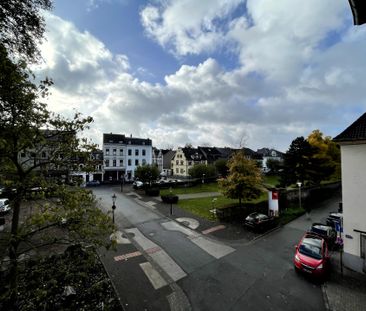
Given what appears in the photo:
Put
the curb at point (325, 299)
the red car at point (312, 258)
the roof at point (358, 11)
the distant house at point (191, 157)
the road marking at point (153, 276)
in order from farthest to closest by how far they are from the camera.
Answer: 1. the distant house at point (191, 157)
2. the red car at point (312, 258)
3. the road marking at point (153, 276)
4. the curb at point (325, 299)
5. the roof at point (358, 11)

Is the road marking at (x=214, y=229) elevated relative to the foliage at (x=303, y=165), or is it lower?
lower

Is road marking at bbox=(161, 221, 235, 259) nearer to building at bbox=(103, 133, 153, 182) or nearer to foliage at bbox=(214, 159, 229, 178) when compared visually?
foliage at bbox=(214, 159, 229, 178)

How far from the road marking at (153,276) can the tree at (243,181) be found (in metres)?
10.8

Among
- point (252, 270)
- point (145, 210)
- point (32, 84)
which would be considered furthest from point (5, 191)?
point (145, 210)

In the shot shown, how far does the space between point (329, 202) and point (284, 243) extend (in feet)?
62.9

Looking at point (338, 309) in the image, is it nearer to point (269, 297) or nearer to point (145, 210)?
point (269, 297)

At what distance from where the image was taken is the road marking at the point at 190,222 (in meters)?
16.9

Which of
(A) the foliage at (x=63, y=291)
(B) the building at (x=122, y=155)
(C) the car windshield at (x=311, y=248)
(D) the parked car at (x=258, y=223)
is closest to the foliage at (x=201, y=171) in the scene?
(B) the building at (x=122, y=155)

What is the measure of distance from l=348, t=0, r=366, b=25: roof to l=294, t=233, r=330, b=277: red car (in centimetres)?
1074

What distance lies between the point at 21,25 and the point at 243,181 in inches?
702

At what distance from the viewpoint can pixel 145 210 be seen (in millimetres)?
21922

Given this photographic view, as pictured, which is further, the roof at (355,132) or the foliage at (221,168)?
the foliage at (221,168)

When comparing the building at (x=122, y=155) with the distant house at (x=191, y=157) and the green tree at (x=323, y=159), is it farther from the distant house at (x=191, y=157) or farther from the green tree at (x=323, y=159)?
the green tree at (x=323, y=159)

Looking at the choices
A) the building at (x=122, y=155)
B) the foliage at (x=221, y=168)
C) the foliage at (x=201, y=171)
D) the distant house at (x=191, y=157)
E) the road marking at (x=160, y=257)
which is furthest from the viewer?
the distant house at (x=191, y=157)
